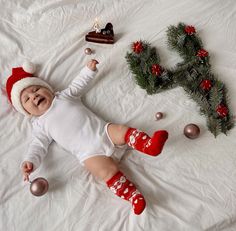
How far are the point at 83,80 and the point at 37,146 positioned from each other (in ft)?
0.97

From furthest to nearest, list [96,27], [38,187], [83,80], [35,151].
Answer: [96,27]
[83,80]
[35,151]
[38,187]

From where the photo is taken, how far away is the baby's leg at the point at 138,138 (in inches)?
38.8

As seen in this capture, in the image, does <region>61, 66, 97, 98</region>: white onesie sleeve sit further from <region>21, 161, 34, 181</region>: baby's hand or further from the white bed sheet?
<region>21, 161, 34, 181</region>: baby's hand

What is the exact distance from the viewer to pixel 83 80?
1.20 metres

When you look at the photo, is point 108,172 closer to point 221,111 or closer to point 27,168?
point 27,168

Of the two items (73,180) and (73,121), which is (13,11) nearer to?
(73,121)

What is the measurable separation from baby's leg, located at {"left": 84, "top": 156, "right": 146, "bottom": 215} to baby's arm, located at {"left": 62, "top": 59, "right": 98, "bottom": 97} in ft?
0.91

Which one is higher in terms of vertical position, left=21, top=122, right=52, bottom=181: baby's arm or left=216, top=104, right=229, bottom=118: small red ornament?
left=216, top=104, right=229, bottom=118: small red ornament

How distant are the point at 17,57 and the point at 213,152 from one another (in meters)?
0.85

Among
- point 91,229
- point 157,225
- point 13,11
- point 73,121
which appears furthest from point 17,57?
point 157,225

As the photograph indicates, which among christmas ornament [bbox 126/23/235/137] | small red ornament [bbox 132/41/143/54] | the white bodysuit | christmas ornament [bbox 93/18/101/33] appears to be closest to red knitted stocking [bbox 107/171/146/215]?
the white bodysuit

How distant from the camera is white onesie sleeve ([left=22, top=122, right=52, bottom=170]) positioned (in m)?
1.07

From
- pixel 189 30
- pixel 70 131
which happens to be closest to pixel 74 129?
pixel 70 131

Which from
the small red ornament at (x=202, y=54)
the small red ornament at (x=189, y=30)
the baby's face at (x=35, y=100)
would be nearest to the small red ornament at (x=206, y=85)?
the small red ornament at (x=202, y=54)
